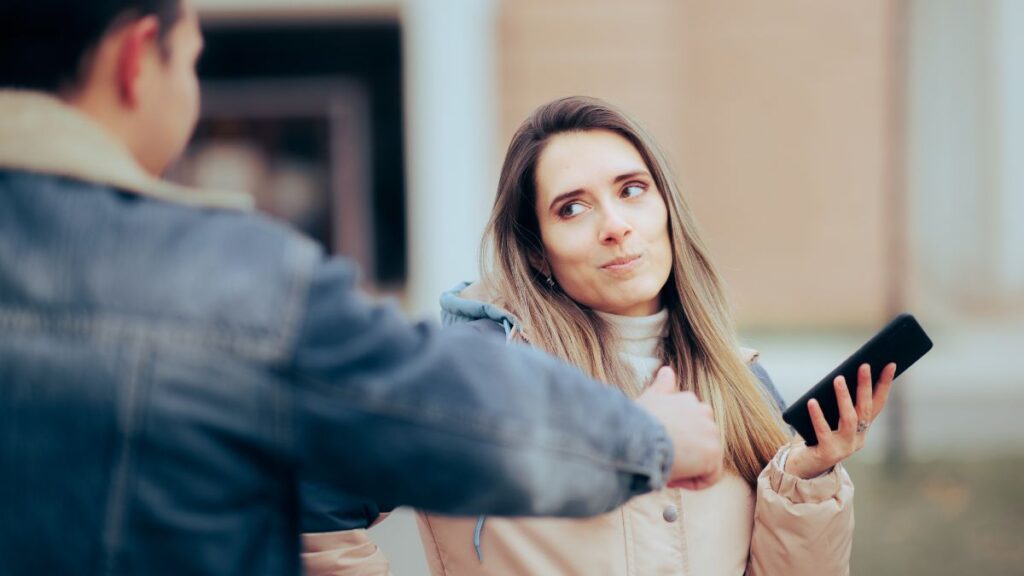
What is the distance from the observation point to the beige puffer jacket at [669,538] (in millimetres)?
1954

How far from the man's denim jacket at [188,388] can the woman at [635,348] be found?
83 cm

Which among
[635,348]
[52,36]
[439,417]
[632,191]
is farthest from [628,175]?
[52,36]

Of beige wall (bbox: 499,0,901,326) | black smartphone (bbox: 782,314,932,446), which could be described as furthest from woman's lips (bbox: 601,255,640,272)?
beige wall (bbox: 499,0,901,326)

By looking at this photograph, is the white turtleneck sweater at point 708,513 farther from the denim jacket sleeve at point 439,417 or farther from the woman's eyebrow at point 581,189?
the denim jacket sleeve at point 439,417

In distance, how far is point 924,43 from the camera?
11.6 meters

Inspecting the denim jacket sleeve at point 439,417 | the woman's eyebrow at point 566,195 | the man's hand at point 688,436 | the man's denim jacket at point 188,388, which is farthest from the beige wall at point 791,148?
the man's denim jacket at point 188,388

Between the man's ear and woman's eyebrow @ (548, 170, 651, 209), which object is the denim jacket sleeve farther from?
woman's eyebrow @ (548, 170, 651, 209)

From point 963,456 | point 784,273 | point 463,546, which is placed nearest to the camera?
point 463,546

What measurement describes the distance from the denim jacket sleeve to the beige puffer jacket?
2.30 ft

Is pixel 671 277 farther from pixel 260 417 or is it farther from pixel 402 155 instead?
pixel 402 155

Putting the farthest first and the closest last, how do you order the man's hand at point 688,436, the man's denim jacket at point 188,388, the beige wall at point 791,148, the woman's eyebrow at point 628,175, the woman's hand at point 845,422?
the beige wall at point 791,148 < the woman's eyebrow at point 628,175 < the woman's hand at point 845,422 < the man's hand at point 688,436 < the man's denim jacket at point 188,388

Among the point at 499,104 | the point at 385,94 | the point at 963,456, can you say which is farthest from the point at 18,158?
the point at 385,94

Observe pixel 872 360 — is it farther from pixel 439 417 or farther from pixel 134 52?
pixel 134 52

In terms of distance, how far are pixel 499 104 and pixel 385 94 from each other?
152 centimetres
